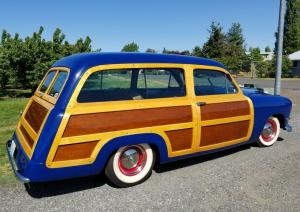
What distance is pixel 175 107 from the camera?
441cm

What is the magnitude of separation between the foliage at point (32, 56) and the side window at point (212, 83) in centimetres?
1033

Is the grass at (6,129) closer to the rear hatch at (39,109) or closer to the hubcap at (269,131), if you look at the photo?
the rear hatch at (39,109)

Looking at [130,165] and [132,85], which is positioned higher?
[132,85]

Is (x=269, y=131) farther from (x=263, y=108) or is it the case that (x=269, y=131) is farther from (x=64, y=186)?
(x=64, y=186)

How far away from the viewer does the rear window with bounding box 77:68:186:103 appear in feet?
12.9

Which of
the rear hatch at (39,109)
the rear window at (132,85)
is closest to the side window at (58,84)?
the rear hatch at (39,109)

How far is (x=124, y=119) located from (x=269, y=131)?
3.41m

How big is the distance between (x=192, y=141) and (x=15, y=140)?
2505mm

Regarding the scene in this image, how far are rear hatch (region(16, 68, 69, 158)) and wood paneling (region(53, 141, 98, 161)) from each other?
302mm

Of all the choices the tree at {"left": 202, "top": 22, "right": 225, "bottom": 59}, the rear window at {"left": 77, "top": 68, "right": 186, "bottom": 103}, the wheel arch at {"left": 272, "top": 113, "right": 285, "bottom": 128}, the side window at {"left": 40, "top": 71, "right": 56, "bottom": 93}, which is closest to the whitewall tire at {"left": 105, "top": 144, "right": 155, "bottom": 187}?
the rear window at {"left": 77, "top": 68, "right": 186, "bottom": 103}

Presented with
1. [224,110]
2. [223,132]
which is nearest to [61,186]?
[223,132]

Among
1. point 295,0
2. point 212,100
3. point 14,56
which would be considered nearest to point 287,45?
point 295,0

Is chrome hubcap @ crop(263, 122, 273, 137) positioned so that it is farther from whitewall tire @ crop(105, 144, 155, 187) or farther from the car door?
whitewall tire @ crop(105, 144, 155, 187)

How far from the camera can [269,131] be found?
6145 millimetres
